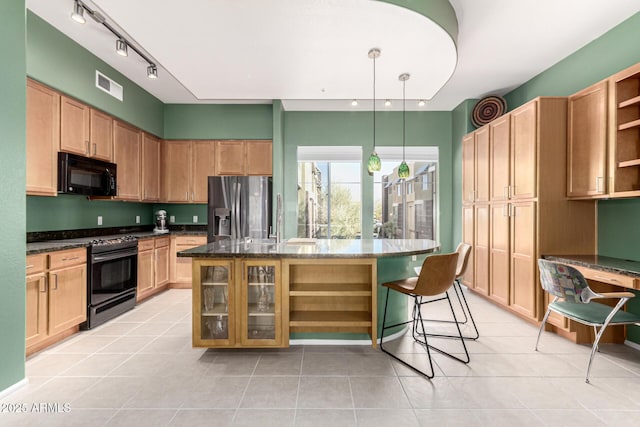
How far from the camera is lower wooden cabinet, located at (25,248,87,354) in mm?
2484

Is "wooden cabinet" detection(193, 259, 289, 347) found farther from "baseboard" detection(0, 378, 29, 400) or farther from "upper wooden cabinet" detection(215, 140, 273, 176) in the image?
"upper wooden cabinet" detection(215, 140, 273, 176)

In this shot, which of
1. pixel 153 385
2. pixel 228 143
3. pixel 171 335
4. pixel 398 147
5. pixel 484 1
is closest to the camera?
pixel 153 385

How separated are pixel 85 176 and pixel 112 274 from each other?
1.12m

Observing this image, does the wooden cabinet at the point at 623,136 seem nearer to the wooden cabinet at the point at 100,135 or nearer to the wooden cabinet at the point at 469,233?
the wooden cabinet at the point at 469,233

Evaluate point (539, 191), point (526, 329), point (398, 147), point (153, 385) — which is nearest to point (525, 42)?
point (539, 191)

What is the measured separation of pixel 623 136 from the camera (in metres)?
2.56

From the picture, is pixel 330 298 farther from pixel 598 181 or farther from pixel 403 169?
pixel 598 181

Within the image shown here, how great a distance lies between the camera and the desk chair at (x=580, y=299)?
216cm

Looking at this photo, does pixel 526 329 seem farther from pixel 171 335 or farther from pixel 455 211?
Answer: pixel 171 335

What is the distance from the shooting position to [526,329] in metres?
3.15

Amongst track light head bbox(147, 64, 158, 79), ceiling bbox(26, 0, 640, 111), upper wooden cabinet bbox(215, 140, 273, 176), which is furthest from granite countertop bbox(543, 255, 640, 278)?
track light head bbox(147, 64, 158, 79)

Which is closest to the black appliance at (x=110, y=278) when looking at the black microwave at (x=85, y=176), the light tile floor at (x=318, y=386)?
the light tile floor at (x=318, y=386)

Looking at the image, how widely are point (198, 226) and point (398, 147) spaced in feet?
12.3

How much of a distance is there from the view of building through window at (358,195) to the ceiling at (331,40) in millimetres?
1488
